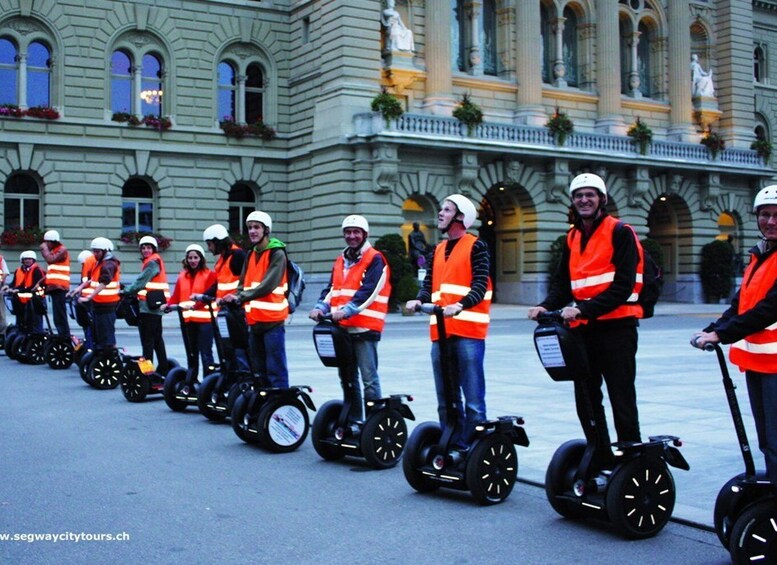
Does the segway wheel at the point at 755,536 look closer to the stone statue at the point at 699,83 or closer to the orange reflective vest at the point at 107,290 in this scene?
the orange reflective vest at the point at 107,290

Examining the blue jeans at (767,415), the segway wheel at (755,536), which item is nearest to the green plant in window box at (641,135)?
the blue jeans at (767,415)

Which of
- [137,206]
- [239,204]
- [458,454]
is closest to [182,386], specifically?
[458,454]

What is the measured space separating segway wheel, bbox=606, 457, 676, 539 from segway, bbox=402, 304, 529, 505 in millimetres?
1205

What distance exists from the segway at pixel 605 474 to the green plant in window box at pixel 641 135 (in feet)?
122

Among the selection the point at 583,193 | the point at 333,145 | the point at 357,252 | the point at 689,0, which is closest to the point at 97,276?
the point at 357,252

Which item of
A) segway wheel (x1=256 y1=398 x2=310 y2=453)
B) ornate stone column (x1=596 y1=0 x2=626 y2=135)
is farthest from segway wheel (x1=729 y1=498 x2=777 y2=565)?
ornate stone column (x1=596 y1=0 x2=626 y2=135)

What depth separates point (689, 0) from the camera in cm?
4672

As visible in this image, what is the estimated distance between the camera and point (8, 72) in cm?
3559

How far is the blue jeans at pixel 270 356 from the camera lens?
32.7 ft

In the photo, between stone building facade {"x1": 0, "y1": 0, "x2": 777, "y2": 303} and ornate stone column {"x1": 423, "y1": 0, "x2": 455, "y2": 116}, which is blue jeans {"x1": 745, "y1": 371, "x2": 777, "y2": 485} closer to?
stone building facade {"x1": 0, "y1": 0, "x2": 777, "y2": 303}

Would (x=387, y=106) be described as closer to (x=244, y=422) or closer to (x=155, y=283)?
(x=155, y=283)

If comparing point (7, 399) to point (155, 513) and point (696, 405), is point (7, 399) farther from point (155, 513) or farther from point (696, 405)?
point (696, 405)

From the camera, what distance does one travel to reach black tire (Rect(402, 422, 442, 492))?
7.62 metres

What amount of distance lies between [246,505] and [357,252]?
8.82 feet
